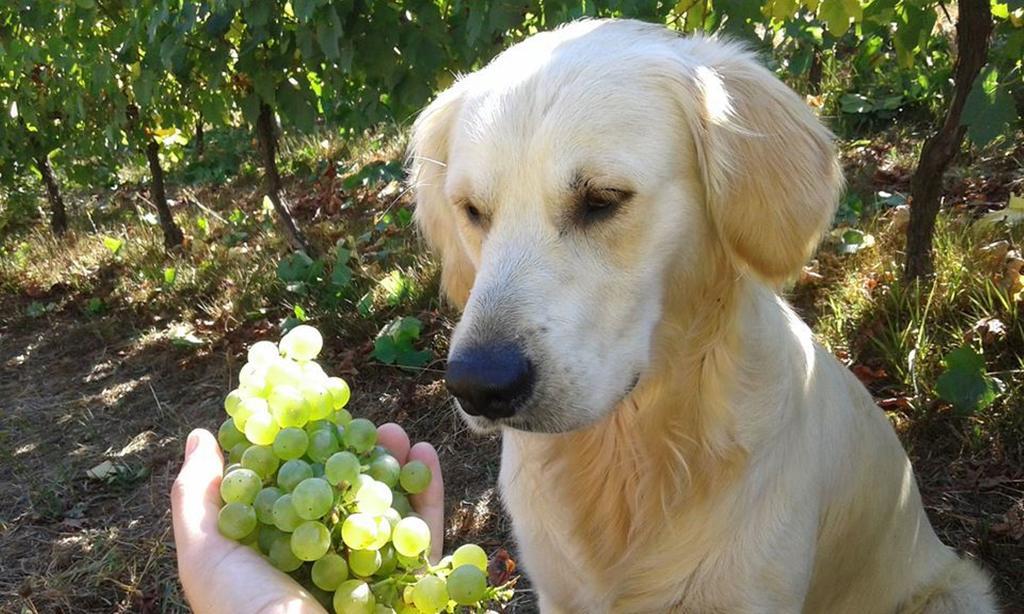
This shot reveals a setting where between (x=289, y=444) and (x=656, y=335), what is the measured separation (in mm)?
746

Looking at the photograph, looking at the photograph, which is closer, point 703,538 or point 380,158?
point 703,538

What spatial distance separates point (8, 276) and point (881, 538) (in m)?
6.26

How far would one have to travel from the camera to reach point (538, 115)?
5.26 ft

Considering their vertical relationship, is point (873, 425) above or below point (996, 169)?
above

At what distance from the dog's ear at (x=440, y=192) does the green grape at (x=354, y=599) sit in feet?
2.75

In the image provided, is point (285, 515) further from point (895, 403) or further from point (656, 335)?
point (895, 403)

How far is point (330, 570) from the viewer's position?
128cm

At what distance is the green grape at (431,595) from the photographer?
4.05 ft

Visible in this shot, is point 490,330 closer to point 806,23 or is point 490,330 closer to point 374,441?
point 374,441

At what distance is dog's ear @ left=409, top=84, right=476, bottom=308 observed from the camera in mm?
1958

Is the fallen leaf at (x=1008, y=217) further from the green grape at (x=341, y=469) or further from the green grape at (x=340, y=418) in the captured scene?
the green grape at (x=341, y=469)

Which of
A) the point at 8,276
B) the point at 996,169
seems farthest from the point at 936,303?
the point at 8,276

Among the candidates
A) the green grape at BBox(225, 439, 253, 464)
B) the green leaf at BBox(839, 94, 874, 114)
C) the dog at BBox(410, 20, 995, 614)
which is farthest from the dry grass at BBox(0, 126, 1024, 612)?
the green grape at BBox(225, 439, 253, 464)

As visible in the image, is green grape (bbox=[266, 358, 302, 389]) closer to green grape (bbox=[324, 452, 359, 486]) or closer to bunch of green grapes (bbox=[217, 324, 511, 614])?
bunch of green grapes (bbox=[217, 324, 511, 614])
